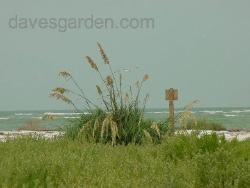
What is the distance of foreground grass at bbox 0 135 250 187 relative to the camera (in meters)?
6.09

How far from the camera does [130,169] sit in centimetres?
750

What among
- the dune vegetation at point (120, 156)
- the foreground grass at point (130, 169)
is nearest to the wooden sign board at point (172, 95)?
the dune vegetation at point (120, 156)

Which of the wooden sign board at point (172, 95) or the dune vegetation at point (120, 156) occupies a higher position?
the wooden sign board at point (172, 95)

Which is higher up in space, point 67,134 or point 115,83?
point 115,83

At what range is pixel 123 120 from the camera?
42.7ft

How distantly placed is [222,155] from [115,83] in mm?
6918

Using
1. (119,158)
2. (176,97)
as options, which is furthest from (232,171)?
(176,97)

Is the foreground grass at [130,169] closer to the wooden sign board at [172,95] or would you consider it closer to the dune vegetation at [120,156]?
the dune vegetation at [120,156]

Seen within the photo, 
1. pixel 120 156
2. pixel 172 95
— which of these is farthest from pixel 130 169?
pixel 172 95

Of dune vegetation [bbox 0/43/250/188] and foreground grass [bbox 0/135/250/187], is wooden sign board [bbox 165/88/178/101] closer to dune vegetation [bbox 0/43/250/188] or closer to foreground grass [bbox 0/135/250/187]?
dune vegetation [bbox 0/43/250/188]

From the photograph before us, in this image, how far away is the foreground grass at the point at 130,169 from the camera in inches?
240

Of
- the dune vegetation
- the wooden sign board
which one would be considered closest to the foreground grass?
the dune vegetation

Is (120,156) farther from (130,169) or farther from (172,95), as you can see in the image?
(172,95)

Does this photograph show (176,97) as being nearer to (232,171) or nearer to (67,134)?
(67,134)
